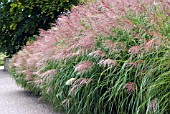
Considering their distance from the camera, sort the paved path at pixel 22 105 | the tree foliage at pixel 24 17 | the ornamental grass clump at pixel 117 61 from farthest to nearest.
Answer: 1. the tree foliage at pixel 24 17
2. the paved path at pixel 22 105
3. the ornamental grass clump at pixel 117 61

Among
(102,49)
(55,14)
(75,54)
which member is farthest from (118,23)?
(55,14)

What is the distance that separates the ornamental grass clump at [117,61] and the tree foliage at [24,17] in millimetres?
8382

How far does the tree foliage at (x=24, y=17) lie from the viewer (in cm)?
1226

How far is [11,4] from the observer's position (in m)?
12.6

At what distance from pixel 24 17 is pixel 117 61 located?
10520 mm

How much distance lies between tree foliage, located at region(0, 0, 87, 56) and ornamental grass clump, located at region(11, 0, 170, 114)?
838 cm

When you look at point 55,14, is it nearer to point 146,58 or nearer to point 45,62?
point 45,62

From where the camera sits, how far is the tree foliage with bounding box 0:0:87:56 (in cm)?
1226

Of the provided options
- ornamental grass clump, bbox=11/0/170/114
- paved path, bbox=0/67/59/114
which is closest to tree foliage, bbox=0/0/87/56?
paved path, bbox=0/67/59/114

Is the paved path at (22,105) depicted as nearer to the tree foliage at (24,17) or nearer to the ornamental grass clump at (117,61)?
the ornamental grass clump at (117,61)

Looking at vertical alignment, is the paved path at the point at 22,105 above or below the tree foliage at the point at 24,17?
below

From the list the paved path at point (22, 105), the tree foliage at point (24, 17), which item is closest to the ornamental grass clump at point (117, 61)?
the paved path at point (22, 105)

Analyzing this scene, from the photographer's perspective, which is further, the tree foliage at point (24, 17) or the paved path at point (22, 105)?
the tree foliage at point (24, 17)

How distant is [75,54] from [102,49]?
31cm
